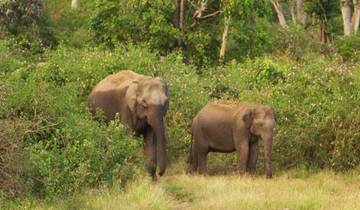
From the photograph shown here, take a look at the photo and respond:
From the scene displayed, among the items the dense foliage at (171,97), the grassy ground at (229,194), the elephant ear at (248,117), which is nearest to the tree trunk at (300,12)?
the dense foliage at (171,97)

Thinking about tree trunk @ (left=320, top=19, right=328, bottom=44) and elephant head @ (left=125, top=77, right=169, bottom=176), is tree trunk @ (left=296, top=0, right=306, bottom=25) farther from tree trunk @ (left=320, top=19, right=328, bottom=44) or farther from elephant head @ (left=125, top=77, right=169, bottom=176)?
elephant head @ (left=125, top=77, right=169, bottom=176)

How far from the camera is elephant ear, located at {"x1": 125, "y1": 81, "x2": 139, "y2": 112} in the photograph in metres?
14.1

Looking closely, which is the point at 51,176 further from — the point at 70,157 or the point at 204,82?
the point at 204,82

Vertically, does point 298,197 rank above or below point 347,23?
below

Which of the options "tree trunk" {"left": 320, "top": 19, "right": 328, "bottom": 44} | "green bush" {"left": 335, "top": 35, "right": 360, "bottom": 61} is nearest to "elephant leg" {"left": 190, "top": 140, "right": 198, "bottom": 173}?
"green bush" {"left": 335, "top": 35, "right": 360, "bottom": 61}

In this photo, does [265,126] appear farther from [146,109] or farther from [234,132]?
[146,109]

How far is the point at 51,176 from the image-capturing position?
1102cm

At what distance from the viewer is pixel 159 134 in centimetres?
1341

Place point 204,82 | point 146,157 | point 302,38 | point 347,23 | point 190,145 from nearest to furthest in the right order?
point 146,157, point 190,145, point 204,82, point 302,38, point 347,23

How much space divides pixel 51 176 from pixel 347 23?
33.3 metres

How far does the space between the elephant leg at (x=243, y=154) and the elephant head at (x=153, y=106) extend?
150 centimetres

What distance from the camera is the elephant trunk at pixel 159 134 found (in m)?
13.4

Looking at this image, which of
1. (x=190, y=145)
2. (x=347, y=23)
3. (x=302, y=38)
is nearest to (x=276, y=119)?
(x=190, y=145)

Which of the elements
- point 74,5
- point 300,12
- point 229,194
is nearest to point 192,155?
point 229,194
